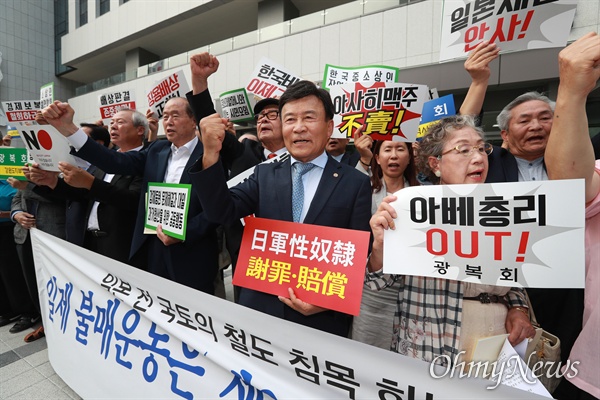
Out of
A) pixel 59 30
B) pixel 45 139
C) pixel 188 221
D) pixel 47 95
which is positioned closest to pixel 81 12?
pixel 59 30

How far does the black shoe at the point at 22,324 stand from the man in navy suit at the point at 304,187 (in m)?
3.02

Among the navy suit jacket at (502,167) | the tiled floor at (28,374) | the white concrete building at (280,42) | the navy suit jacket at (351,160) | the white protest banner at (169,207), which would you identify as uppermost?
the white concrete building at (280,42)

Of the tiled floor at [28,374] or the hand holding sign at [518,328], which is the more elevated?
the hand holding sign at [518,328]

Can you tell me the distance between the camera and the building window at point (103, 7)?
14.1 metres

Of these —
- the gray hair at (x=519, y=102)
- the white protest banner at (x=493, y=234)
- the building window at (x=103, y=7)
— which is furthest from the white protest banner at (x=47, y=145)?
the building window at (x=103, y=7)

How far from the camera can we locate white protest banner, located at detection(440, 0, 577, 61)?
172 centimetres

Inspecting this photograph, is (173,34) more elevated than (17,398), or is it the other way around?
(173,34)

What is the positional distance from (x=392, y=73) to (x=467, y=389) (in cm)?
258

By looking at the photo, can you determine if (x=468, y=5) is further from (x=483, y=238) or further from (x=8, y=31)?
(x=8, y=31)

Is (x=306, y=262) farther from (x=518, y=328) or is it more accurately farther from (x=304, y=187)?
(x=518, y=328)

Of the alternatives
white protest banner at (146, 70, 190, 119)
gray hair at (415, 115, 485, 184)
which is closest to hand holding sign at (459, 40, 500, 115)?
gray hair at (415, 115, 485, 184)

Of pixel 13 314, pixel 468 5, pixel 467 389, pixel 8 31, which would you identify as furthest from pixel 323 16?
pixel 8 31

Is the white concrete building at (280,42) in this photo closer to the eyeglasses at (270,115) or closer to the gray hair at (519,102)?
the gray hair at (519,102)

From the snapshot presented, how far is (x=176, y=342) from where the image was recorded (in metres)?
1.51
